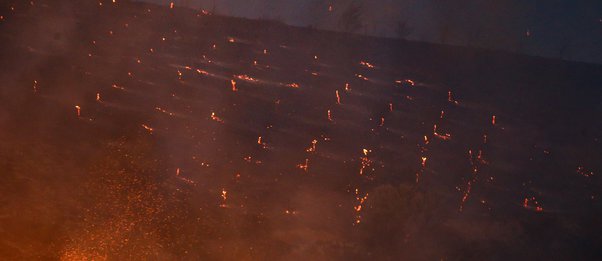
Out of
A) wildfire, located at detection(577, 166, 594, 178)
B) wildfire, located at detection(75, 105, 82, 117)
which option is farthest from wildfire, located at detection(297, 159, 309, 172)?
wildfire, located at detection(577, 166, 594, 178)

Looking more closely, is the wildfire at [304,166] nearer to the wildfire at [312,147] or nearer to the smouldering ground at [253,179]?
the smouldering ground at [253,179]

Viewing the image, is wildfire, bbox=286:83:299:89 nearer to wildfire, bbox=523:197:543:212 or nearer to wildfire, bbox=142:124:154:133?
wildfire, bbox=142:124:154:133

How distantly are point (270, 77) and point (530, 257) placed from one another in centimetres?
1966

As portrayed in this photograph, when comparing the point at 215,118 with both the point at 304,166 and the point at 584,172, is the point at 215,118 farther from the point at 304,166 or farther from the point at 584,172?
the point at 584,172

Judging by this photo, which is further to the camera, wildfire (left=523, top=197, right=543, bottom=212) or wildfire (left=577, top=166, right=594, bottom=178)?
wildfire (left=577, top=166, right=594, bottom=178)

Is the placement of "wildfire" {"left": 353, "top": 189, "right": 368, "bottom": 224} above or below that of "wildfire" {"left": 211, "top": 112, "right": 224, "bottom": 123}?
above

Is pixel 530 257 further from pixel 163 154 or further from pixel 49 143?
Result: pixel 49 143

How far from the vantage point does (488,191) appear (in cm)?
1006

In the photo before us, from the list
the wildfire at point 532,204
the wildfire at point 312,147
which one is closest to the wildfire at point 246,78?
the wildfire at point 312,147

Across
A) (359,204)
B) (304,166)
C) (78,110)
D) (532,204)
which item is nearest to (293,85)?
(78,110)

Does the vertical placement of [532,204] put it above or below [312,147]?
above

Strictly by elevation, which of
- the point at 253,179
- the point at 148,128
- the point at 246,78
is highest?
the point at 253,179


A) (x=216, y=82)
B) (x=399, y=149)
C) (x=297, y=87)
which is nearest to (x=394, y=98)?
(x=297, y=87)

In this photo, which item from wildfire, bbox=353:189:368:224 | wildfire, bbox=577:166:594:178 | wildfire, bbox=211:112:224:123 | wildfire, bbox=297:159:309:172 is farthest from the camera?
wildfire, bbox=577:166:594:178
